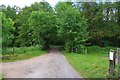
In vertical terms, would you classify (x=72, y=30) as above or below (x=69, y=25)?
below

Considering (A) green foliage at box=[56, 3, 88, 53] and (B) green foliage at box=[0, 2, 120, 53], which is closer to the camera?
(A) green foliage at box=[56, 3, 88, 53]

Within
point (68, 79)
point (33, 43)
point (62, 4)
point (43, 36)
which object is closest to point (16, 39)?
point (33, 43)

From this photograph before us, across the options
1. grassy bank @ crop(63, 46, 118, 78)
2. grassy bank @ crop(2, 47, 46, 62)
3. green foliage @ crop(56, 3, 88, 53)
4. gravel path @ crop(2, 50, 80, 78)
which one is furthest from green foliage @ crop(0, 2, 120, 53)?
gravel path @ crop(2, 50, 80, 78)

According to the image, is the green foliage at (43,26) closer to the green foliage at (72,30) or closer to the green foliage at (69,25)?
the green foliage at (69,25)

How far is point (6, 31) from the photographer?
23.0 metres

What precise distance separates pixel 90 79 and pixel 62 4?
21675 millimetres

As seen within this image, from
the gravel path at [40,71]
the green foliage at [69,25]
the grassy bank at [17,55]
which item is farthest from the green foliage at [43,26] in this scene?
the gravel path at [40,71]

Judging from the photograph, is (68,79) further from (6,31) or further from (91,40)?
(91,40)

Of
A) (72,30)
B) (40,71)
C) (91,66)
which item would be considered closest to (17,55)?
(40,71)

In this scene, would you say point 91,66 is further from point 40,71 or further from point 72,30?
point 72,30

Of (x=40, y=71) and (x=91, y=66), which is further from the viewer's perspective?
(x=91, y=66)

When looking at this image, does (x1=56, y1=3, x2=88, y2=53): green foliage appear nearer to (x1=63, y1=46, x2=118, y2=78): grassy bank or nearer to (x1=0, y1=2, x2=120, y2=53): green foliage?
(x1=0, y1=2, x2=120, y2=53): green foliage

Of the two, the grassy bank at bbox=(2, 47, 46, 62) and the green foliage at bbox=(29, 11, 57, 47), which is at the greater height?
the green foliage at bbox=(29, 11, 57, 47)

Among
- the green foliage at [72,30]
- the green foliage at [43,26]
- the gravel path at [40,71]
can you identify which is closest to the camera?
the gravel path at [40,71]
